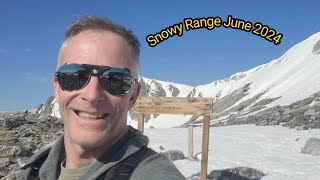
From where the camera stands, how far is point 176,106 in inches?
440

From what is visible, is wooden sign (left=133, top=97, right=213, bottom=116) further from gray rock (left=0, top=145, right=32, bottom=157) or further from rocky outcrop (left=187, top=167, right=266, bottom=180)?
gray rock (left=0, top=145, right=32, bottom=157)

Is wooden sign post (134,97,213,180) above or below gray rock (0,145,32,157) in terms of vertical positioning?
above

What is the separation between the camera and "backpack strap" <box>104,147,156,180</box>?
2.14 m

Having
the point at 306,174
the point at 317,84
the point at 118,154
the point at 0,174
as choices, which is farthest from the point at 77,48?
the point at 317,84

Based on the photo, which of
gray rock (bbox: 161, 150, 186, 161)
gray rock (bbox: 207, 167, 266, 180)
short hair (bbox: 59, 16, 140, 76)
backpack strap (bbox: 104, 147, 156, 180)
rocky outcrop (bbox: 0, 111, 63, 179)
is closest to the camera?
backpack strap (bbox: 104, 147, 156, 180)

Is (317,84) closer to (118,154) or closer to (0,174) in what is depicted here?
(0,174)

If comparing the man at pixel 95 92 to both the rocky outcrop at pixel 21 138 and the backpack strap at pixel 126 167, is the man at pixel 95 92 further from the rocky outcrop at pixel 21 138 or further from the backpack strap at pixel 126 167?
the rocky outcrop at pixel 21 138

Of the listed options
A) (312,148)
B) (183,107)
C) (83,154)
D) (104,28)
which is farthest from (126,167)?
(312,148)

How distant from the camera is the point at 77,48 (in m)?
2.63

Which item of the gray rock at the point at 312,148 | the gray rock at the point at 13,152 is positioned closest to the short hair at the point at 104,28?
the gray rock at the point at 13,152

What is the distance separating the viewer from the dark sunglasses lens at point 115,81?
254cm

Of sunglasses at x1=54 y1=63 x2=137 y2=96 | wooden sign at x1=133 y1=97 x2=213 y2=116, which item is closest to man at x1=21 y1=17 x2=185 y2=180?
Result: sunglasses at x1=54 y1=63 x2=137 y2=96

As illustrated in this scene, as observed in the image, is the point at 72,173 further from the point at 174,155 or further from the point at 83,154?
the point at 174,155

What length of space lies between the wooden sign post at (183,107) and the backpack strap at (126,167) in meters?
8.13
